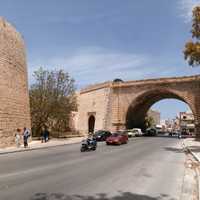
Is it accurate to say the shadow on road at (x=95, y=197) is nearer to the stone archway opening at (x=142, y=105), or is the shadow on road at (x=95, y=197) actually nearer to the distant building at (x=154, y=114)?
the stone archway opening at (x=142, y=105)

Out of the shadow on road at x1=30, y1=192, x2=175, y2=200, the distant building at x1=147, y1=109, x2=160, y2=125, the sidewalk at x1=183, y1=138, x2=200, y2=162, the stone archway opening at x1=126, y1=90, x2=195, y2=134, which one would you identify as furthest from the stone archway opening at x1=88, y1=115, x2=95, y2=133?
the shadow on road at x1=30, y1=192, x2=175, y2=200

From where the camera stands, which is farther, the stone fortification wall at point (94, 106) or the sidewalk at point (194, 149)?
the stone fortification wall at point (94, 106)

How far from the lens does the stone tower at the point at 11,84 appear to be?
25.0 metres

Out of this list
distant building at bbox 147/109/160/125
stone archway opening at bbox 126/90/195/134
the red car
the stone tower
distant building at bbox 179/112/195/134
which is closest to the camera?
the stone tower

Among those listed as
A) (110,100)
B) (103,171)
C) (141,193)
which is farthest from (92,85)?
(141,193)

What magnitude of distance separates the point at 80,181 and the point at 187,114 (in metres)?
96.1

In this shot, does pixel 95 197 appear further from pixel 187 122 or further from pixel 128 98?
pixel 187 122

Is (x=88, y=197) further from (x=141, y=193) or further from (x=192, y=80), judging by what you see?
(x=192, y=80)

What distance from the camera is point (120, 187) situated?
9227mm

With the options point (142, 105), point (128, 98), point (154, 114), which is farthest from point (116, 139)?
point (154, 114)

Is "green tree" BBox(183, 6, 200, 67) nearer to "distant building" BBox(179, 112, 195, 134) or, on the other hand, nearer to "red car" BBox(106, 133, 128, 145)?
"red car" BBox(106, 133, 128, 145)

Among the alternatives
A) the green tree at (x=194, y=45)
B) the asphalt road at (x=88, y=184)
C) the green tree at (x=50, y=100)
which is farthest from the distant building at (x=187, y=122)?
the asphalt road at (x=88, y=184)

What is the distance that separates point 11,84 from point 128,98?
28.8m

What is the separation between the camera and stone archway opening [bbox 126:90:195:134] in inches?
2072
